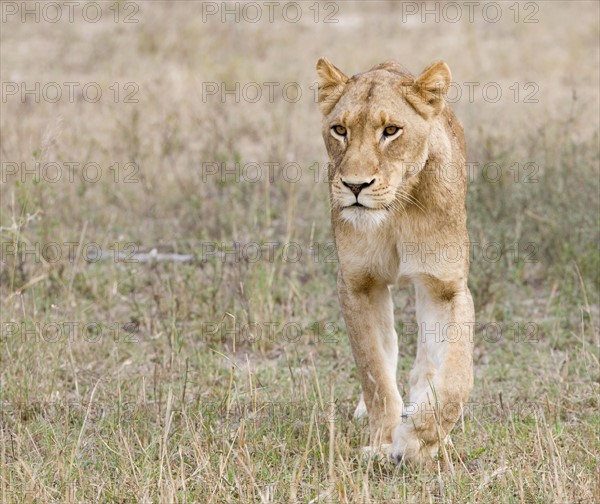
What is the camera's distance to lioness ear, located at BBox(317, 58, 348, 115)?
456cm

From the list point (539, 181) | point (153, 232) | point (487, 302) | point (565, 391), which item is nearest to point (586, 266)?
point (487, 302)

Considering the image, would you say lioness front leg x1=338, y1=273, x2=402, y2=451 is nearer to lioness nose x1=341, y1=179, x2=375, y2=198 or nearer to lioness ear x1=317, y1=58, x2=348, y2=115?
lioness nose x1=341, y1=179, x2=375, y2=198

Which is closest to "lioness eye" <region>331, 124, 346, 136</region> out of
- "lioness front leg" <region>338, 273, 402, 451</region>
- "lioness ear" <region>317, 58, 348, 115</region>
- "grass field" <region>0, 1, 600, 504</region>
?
"lioness ear" <region>317, 58, 348, 115</region>

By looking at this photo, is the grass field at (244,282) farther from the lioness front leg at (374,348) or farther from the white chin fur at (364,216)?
the white chin fur at (364,216)

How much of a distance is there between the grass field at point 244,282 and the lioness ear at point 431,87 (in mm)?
1077

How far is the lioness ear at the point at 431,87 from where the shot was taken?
14.4 ft

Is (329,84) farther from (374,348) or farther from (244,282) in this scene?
(244,282)

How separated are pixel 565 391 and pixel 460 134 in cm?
119

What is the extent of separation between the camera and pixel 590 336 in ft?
19.4

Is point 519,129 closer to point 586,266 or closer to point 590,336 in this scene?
point 586,266

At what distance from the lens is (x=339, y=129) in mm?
4320

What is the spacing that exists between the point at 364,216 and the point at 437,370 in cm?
67

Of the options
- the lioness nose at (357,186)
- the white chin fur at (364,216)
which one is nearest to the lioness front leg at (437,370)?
the white chin fur at (364,216)

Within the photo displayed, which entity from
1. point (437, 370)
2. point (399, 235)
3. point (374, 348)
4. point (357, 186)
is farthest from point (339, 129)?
point (437, 370)
